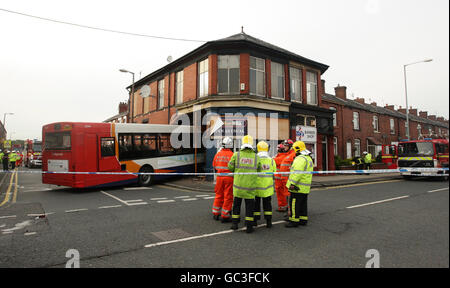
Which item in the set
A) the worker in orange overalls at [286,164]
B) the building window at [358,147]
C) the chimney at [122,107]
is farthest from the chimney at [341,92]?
the chimney at [122,107]

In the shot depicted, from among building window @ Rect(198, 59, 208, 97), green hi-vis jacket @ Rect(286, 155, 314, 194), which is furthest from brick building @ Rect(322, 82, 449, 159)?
green hi-vis jacket @ Rect(286, 155, 314, 194)

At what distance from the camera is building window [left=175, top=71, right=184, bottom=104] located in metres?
18.4

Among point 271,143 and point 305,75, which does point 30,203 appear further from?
point 305,75

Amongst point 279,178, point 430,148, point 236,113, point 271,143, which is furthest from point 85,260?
point 430,148

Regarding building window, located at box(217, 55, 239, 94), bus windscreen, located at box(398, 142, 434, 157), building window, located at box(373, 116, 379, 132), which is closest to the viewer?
bus windscreen, located at box(398, 142, 434, 157)

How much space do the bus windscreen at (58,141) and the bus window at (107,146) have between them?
1266 millimetres

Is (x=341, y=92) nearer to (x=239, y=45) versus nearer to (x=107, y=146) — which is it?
(x=239, y=45)

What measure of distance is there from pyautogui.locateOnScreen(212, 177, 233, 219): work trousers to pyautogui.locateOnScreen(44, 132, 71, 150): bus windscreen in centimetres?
785

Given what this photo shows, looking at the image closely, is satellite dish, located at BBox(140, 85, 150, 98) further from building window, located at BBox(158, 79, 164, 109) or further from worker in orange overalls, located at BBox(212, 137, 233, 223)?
worker in orange overalls, located at BBox(212, 137, 233, 223)

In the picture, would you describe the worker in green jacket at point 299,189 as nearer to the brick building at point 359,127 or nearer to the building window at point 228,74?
the building window at point 228,74

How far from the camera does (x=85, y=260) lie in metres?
3.57

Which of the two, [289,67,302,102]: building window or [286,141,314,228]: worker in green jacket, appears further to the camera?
[289,67,302,102]: building window

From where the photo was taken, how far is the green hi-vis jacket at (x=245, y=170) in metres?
4.97

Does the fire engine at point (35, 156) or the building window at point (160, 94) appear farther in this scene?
the fire engine at point (35, 156)
